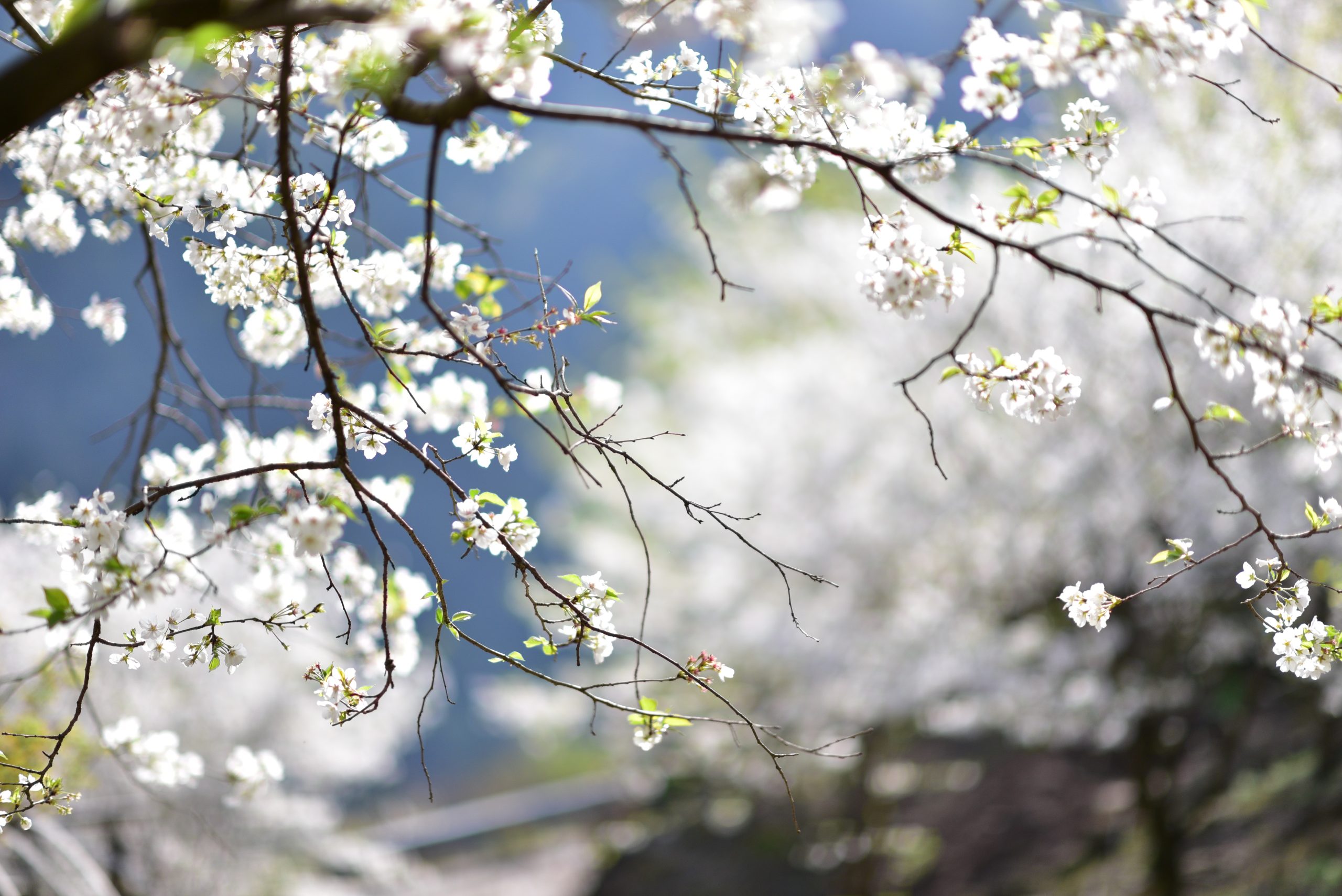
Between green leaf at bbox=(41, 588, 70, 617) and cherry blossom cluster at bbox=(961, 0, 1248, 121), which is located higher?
cherry blossom cluster at bbox=(961, 0, 1248, 121)

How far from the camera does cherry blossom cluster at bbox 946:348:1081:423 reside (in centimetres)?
126

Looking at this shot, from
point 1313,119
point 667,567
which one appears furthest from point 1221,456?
point 667,567

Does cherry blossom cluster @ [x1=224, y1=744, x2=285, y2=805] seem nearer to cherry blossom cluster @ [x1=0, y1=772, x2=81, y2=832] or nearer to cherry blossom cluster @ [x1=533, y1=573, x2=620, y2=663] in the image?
cherry blossom cluster @ [x1=0, y1=772, x2=81, y2=832]

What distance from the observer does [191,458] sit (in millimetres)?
2025

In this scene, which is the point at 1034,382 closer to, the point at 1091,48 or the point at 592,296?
the point at 1091,48

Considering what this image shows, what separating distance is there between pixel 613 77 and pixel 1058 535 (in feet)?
11.3

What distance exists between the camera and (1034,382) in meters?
1.27

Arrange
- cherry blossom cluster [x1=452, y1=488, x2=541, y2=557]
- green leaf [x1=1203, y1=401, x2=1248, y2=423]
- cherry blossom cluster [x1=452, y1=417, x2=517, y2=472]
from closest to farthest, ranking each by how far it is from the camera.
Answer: green leaf [x1=1203, y1=401, x2=1248, y2=423]
cherry blossom cluster [x1=452, y1=488, x2=541, y2=557]
cherry blossom cluster [x1=452, y1=417, x2=517, y2=472]

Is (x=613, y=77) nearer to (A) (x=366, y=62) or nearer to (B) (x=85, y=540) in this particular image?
(A) (x=366, y=62)

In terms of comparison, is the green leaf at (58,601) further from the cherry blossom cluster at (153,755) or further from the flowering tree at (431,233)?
the cherry blossom cluster at (153,755)

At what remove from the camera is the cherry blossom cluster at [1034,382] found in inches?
49.7

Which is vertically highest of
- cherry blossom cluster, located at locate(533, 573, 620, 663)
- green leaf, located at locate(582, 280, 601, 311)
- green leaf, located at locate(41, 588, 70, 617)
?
green leaf, located at locate(582, 280, 601, 311)

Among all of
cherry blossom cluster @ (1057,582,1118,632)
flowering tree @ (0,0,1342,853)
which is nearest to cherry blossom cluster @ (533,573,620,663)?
flowering tree @ (0,0,1342,853)

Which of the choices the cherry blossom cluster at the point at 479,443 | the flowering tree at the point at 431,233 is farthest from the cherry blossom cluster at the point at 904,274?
the cherry blossom cluster at the point at 479,443
